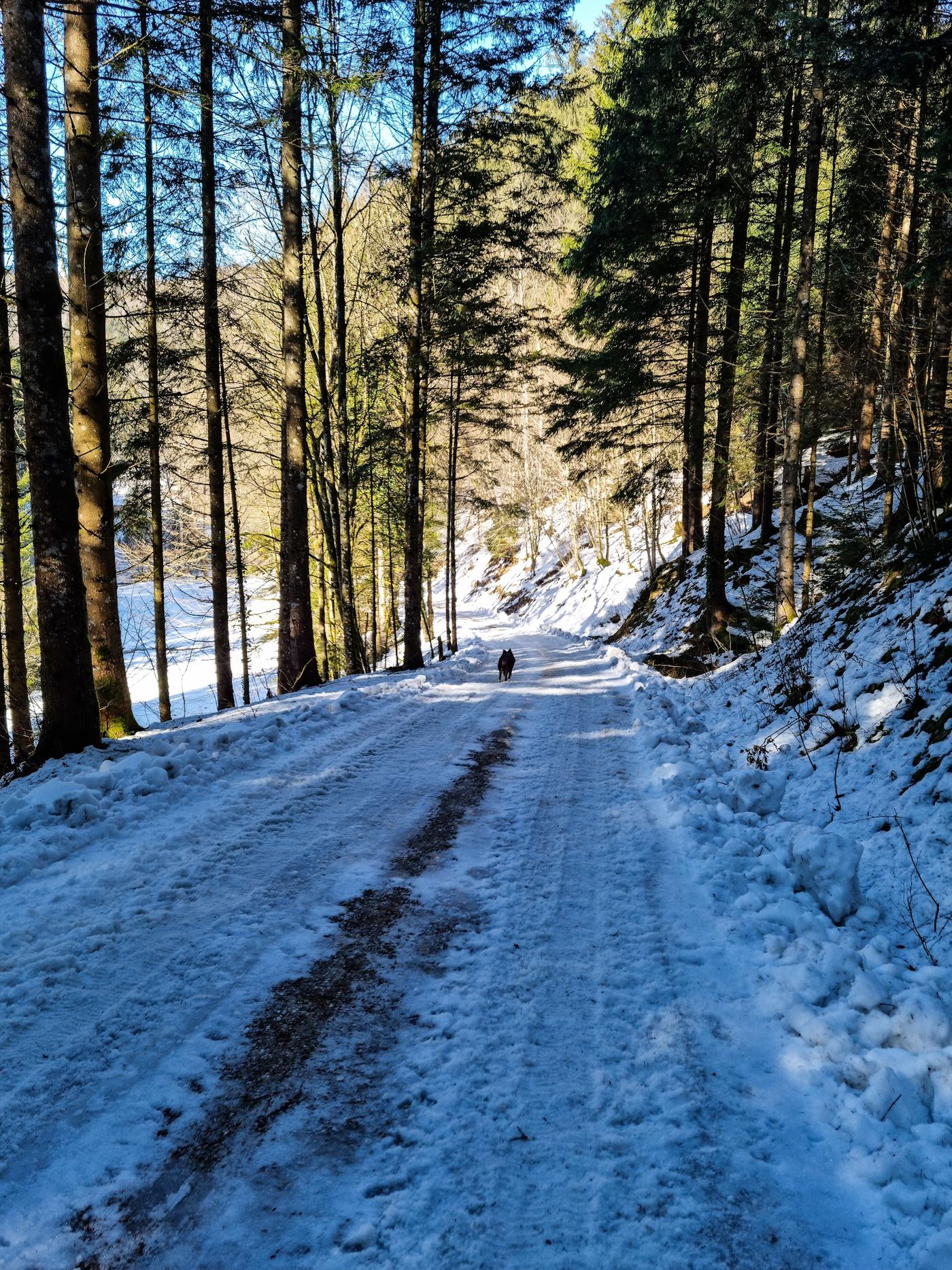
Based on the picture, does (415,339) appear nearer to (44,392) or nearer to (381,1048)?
(44,392)

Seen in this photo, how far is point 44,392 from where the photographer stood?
5.73 metres

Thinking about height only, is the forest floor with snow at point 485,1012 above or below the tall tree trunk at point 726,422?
below

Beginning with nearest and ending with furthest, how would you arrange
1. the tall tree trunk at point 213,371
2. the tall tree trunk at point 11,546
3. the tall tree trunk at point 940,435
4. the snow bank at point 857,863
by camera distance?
1. the snow bank at point 857,863
2. the tall tree trunk at point 940,435
3. the tall tree trunk at point 11,546
4. the tall tree trunk at point 213,371

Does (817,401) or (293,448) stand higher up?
(817,401)

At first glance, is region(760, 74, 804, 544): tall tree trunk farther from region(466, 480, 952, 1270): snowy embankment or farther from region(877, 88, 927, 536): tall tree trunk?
region(466, 480, 952, 1270): snowy embankment

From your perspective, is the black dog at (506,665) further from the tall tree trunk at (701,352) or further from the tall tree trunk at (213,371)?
the tall tree trunk at (701,352)

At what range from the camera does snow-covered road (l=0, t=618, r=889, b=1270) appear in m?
1.96

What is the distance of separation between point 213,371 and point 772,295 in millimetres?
14243

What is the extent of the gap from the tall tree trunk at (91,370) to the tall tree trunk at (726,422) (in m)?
11.2

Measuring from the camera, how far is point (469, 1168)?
2172mm

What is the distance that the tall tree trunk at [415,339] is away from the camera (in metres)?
13.5

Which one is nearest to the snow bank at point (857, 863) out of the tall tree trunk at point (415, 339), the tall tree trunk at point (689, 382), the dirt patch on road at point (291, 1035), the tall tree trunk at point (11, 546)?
the dirt patch on road at point (291, 1035)

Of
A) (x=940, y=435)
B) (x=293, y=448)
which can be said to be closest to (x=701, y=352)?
(x=940, y=435)

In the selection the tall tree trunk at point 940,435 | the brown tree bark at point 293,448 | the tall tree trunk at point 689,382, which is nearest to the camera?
the tall tree trunk at point 940,435
